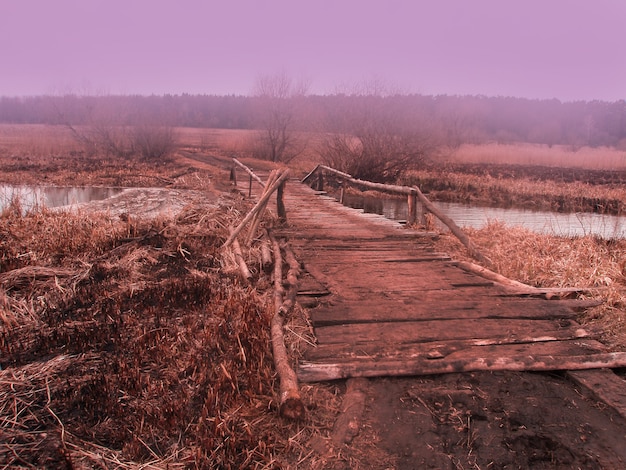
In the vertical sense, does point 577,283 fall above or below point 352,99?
below

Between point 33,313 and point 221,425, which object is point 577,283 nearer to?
point 221,425

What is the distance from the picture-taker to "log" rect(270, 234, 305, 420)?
305cm

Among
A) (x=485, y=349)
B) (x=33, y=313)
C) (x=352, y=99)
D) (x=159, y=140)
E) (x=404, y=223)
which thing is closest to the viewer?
(x=485, y=349)

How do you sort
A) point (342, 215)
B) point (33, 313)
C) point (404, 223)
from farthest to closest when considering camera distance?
point (342, 215), point (404, 223), point (33, 313)

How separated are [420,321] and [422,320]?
3 centimetres

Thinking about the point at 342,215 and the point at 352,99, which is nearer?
the point at 342,215

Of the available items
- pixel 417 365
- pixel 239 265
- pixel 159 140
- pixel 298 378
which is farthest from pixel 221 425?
pixel 159 140

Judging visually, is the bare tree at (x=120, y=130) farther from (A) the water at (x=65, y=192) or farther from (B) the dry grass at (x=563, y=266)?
(B) the dry grass at (x=563, y=266)

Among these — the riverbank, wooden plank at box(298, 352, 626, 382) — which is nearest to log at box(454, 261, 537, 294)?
wooden plank at box(298, 352, 626, 382)

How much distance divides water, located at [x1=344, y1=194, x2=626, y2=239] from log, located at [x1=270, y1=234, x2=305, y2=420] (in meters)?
9.86

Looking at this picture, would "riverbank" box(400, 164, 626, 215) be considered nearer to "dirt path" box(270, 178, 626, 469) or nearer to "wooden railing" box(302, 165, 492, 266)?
"wooden railing" box(302, 165, 492, 266)

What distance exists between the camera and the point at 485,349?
12.8 ft

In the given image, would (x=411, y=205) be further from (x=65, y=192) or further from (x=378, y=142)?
(x=65, y=192)

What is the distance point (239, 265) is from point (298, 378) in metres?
3.15
